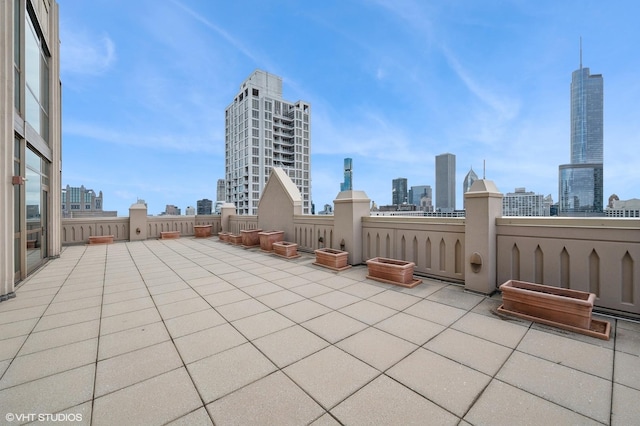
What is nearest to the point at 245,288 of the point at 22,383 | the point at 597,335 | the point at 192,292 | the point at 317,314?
the point at 192,292

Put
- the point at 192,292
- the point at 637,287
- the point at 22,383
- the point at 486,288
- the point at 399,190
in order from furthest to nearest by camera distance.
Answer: the point at 399,190 < the point at 192,292 < the point at 486,288 < the point at 637,287 < the point at 22,383

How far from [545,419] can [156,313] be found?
429 centimetres

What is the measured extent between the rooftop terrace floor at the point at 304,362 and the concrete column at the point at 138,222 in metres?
9.01

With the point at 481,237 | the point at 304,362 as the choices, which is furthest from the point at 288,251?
the point at 304,362

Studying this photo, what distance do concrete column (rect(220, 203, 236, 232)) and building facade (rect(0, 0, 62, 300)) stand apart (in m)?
6.40

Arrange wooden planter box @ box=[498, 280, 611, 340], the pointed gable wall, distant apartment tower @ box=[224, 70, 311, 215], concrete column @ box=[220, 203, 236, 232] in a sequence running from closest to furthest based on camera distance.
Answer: wooden planter box @ box=[498, 280, 611, 340]
the pointed gable wall
concrete column @ box=[220, 203, 236, 232]
distant apartment tower @ box=[224, 70, 311, 215]

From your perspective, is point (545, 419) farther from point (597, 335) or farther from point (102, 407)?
point (102, 407)

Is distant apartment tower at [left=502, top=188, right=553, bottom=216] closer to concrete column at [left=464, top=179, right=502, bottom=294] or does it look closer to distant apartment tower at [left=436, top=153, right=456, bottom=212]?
concrete column at [left=464, top=179, right=502, bottom=294]

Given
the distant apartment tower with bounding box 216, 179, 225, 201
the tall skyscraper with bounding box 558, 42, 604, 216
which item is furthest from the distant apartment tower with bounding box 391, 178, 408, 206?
the distant apartment tower with bounding box 216, 179, 225, 201

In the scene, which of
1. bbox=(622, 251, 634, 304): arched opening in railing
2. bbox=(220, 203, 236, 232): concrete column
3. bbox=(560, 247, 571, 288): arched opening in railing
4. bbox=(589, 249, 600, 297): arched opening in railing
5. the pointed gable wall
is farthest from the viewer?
bbox=(220, 203, 236, 232): concrete column

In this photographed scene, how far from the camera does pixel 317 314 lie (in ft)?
11.6

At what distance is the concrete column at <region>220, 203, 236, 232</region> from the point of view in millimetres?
14000

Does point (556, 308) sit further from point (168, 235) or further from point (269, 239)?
point (168, 235)

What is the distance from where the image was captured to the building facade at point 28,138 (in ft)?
14.5
